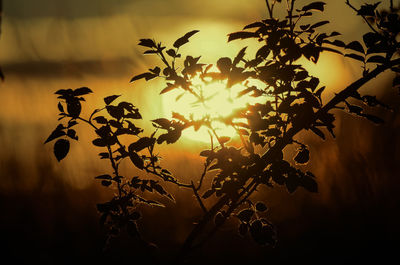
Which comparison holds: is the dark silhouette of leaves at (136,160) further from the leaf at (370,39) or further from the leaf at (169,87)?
the leaf at (370,39)

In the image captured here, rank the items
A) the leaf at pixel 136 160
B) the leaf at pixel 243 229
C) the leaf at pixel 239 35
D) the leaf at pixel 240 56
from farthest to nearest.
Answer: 1. the leaf at pixel 243 229
2. the leaf at pixel 136 160
3. the leaf at pixel 239 35
4. the leaf at pixel 240 56

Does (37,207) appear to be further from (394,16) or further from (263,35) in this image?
(394,16)

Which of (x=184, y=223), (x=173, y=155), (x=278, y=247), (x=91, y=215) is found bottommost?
(x=278, y=247)

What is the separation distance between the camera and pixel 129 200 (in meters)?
2.18

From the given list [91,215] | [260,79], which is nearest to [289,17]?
[260,79]

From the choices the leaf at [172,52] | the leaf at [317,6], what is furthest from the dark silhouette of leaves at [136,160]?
the leaf at [317,6]

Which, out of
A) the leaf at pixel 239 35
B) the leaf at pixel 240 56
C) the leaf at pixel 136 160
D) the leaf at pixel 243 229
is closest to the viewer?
the leaf at pixel 240 56

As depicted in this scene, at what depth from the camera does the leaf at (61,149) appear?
1.90 meters

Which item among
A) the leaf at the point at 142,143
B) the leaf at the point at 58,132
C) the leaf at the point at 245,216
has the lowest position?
the leaf at the point at 245,216

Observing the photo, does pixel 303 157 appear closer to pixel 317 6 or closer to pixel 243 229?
pixel 243 229

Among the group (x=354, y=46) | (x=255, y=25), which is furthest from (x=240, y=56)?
(x=354, y=46)

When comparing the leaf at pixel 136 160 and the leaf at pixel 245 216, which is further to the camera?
the leaf at pixel 245 216

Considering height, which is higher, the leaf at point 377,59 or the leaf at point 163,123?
the leaf at point 377,59

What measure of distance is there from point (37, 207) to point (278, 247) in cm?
226
